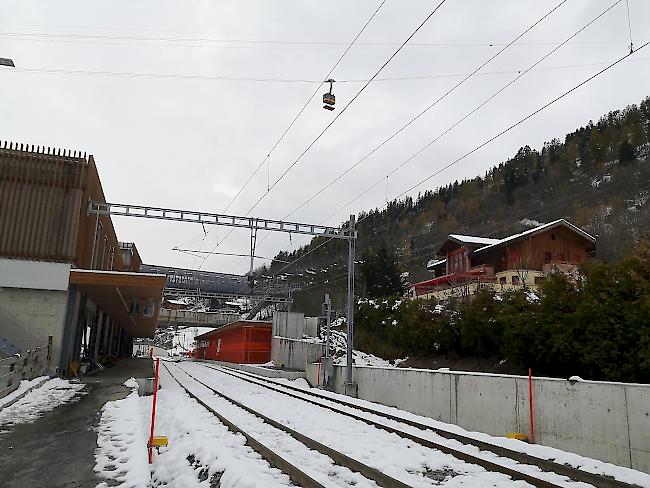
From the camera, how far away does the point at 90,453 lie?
9.09m

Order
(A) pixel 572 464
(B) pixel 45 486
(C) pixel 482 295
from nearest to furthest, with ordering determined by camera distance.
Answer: (B) pixel 45 486 → (A) pixel 572 464 → (C) pixel 482 295

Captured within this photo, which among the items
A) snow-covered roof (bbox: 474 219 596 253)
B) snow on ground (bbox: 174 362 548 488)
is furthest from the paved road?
snow-covered roof (bbox: 474 219 596 253)

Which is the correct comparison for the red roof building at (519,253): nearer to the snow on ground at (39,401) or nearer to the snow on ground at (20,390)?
the snow on ground at (39,401)

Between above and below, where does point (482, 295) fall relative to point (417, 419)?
above

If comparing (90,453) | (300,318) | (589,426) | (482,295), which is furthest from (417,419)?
(300,318)

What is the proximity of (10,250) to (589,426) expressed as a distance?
2536 centimetres

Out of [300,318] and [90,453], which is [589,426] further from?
[300,318]

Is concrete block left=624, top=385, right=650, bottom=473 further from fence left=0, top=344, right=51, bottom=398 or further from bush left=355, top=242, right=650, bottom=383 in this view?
fence left=0, top=344, right=51, bottom=398

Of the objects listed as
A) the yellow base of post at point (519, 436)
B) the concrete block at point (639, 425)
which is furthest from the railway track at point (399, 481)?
the yellow base of post at point (519, 436)

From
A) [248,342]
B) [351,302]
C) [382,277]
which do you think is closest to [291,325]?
[248,342]

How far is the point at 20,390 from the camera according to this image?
55.3 feet

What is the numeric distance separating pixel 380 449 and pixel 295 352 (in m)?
26.9

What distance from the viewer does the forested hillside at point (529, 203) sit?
214 ft

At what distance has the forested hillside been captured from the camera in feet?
214
